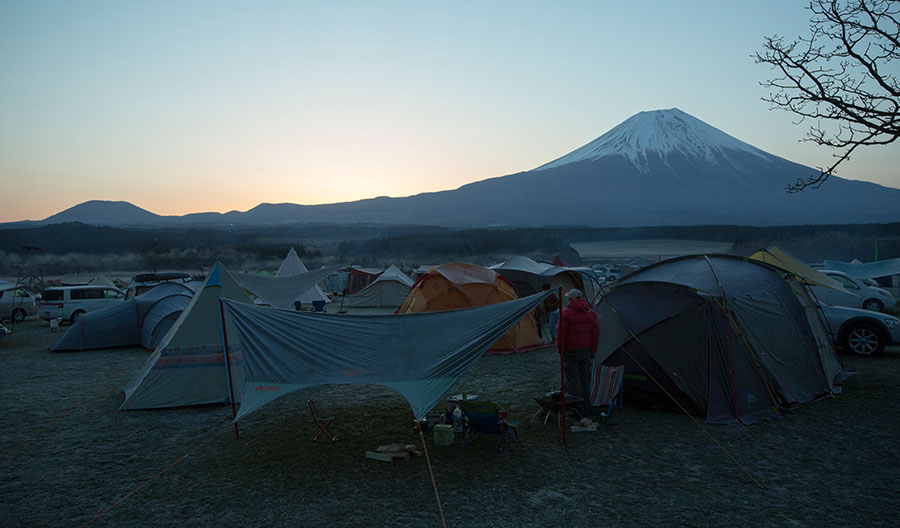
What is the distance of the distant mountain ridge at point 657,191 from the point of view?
12875 centimetres

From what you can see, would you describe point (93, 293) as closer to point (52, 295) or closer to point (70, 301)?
point (70, 301)

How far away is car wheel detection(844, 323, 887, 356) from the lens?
11.8 meters

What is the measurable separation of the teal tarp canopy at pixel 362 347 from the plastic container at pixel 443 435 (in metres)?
0.70

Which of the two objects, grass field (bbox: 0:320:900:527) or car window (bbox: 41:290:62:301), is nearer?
grass field (bbox: 0:320:900:527)

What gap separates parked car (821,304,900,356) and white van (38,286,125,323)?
72.9 ft

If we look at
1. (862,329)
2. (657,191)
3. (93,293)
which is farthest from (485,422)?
(657,191)

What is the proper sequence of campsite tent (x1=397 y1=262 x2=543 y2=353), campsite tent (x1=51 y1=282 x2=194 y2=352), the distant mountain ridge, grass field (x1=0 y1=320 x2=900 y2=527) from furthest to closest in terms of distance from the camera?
the distant mountain ridge → campsite tent (x1=51 y1=282 x2=194 y2=352) → campsite tent (x1=397 y1=262 x2=543 y2=353) → grass field (x1=0 y1=320 x2=900 y2=527)

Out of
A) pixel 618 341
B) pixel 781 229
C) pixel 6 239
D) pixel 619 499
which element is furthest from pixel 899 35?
pixel 6 239

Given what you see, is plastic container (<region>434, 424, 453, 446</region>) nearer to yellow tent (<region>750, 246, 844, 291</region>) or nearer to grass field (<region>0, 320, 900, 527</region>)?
grass field (<region>0, 320, 900, 527</region>)

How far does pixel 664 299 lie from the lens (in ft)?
28.3

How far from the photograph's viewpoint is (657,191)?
14025 cm

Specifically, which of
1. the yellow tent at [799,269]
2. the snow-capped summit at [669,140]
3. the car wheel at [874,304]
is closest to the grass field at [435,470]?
the yellow tent at [799,269]

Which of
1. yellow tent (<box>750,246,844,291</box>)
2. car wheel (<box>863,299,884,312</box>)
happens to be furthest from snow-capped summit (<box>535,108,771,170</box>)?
yellow tent (<box>750,246,844,291</box>)

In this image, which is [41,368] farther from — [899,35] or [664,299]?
[899,35]
